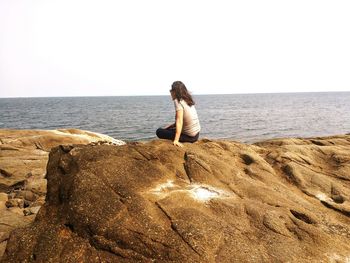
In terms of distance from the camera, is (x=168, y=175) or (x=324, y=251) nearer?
Result: (x=324, y=251)

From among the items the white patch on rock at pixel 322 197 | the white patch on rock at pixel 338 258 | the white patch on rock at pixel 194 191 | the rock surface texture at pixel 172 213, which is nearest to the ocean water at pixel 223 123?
the white patch on rock at pixel 322 197

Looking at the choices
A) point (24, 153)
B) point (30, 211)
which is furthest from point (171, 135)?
point (24, 153)

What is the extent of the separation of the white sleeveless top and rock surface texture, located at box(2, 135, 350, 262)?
1.24 meters

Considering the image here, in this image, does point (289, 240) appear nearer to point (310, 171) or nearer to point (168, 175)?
point (168, 175)

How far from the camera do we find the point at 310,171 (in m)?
11.4

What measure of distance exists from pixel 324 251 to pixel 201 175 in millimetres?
3530

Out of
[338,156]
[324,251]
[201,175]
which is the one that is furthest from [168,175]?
[338,156]

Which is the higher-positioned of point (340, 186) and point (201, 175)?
point (201, 175)

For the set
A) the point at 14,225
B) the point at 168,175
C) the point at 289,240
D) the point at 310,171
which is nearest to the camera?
the point at 289,240

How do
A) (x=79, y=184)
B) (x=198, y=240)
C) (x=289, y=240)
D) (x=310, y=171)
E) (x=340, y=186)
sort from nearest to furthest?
(x=198, y=240), (x=289, y=240), (x=79, y=184), (x=340, y=186), (x=310, y=171)

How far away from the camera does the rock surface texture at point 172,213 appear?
21.2 feet

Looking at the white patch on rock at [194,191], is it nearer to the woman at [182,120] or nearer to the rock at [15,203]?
the woman at [182,120]

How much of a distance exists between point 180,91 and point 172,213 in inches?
177

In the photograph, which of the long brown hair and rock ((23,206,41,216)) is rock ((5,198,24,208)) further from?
the long brown hair
